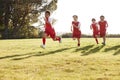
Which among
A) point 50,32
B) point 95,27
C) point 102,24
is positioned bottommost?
point 50,32

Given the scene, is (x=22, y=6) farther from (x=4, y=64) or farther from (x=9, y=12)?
(x=4, y=64)

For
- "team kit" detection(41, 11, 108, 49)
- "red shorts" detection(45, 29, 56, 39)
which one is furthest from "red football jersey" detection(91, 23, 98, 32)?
"red shorts" detection(45, 29, 56, 39)

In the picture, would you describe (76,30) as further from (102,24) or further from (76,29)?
(102,24)

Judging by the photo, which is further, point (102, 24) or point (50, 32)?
point (102, 24)

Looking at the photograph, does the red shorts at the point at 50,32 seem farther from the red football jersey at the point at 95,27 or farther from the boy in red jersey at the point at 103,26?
the red football jersey at the point at 95,27

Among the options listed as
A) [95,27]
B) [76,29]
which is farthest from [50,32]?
[95,27]

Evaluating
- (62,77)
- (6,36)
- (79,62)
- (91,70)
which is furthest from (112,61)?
(6,36)

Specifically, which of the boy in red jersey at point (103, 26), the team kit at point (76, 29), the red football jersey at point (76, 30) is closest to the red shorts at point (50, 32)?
the team kit at point (76, 29)

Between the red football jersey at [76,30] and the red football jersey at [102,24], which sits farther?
the red football jersey at [102,24]

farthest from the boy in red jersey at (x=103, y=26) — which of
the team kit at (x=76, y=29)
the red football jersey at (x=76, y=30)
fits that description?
the red football jersey at (x=76, y=30)

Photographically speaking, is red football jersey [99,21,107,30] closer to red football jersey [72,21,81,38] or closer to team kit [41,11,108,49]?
team kit [41,11,108,49]

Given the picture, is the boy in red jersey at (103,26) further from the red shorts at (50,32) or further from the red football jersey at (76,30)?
the red shorts at (50,32)

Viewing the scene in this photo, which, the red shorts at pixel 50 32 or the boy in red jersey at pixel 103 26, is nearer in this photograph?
the red shorts at pixel 50 32

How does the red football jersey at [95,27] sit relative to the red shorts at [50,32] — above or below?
above
